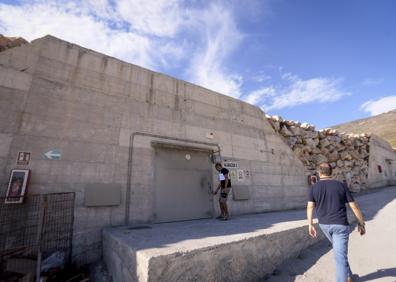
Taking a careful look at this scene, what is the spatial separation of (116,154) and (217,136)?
3342mm

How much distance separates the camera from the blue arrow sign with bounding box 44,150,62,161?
14.5 ft

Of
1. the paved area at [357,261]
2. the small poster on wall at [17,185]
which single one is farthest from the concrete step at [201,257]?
the small poster on wall at [17,185]

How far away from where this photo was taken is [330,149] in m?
11.7

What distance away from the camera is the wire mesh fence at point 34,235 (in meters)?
3.39

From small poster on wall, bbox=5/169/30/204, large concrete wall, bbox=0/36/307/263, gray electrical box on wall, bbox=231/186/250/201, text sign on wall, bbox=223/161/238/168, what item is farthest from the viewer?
text sign on wall, bbox=223/161/238/168

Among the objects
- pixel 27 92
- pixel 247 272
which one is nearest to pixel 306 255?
pixel 247 272

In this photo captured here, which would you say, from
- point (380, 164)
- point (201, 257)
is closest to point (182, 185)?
point (201, 257)

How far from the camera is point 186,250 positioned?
8.36 feet

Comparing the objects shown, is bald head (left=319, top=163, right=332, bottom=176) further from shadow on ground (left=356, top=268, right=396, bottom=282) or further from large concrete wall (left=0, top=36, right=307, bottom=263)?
large concrete wall (left=0, top=36, right=307, bottom=263)

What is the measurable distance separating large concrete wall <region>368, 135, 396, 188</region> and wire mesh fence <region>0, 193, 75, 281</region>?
1573cm

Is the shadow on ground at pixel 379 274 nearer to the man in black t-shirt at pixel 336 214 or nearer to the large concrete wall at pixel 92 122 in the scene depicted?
the man in black t-shirt at pixel 336 214

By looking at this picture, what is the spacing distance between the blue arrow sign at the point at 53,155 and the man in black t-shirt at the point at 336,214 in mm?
4692

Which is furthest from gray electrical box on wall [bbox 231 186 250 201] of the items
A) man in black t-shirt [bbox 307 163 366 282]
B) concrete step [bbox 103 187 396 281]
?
man in black t-shirt [bbox 307 163 366 282]

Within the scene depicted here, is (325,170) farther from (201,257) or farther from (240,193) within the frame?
(240,193)
